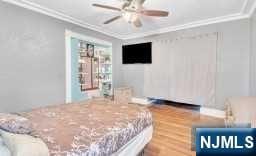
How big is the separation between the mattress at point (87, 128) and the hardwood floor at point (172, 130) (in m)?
0.43

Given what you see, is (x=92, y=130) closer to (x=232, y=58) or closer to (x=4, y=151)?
(x=4, y=151)

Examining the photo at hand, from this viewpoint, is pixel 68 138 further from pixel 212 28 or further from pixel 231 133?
pixel 212 28

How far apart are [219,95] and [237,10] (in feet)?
6.08

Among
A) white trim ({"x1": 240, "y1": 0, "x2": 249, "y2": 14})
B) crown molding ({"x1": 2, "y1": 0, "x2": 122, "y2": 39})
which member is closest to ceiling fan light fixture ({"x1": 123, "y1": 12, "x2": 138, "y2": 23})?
crown molding ({"x1": 2, "y1": 0, "x2": 122, "y2": 39})

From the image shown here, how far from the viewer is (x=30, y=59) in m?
2.88

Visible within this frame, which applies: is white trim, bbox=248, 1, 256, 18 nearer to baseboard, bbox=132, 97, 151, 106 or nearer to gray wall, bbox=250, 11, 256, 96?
gray wall, bbox=250, 11, 256, 96

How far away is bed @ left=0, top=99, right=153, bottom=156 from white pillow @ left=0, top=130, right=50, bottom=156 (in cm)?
11

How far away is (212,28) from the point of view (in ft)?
11.9

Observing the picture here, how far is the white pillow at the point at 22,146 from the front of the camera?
87 cm

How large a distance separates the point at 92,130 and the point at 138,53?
12.9 feet

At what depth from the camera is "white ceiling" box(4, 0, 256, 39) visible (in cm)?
→ 272

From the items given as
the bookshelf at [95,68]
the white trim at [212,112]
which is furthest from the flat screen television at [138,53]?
the white trim at [212,112]

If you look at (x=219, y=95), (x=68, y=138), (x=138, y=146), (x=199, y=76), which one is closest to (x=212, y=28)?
(x=199, y=76)

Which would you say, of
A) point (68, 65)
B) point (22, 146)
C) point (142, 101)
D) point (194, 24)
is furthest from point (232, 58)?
point (22, 146)
